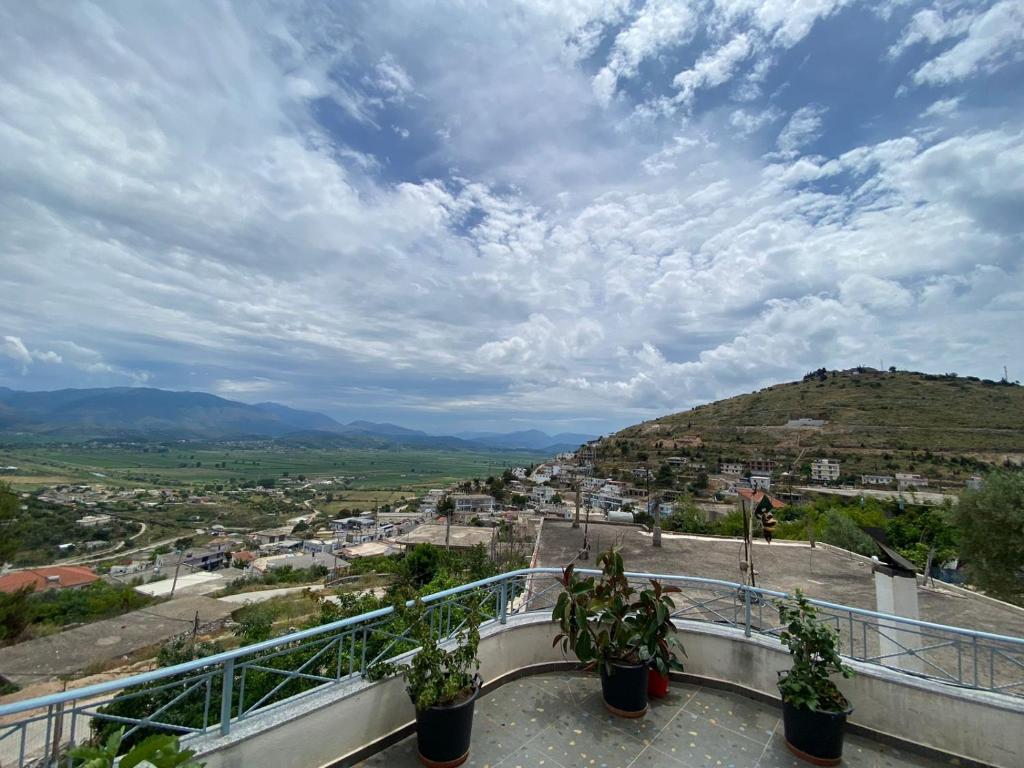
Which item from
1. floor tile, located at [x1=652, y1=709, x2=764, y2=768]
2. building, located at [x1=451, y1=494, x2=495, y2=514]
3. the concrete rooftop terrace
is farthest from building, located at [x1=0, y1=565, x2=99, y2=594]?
building, located at [x1=451, y1=494, x2=495, y2=514]

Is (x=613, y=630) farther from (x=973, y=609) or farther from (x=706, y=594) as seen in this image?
(x=973, y=609)

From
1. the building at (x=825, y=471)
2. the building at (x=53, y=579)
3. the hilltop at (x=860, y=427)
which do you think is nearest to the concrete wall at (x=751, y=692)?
the building at (x=53, y=579)

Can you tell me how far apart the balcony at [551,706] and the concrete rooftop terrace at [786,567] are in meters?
5.71

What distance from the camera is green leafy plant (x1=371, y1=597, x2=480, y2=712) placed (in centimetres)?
309

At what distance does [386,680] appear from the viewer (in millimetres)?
3324

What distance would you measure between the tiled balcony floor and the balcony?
13 mm

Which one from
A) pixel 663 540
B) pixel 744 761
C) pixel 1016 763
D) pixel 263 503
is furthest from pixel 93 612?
pixel 263 503

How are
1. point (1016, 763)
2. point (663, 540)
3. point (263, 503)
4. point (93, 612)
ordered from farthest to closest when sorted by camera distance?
1. point (263, 503)
2. point (93, 612)
3. point (663, 540)
4. point (1016, 763)

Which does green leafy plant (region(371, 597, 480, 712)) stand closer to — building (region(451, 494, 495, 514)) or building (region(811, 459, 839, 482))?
building (region(811, 459, 839, 482))

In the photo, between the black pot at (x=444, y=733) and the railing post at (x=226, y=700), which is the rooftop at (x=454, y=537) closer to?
the black pot at (x=444, y=733)

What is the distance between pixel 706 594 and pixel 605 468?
51.8m

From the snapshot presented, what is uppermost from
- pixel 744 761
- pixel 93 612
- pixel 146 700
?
pixel 744 761

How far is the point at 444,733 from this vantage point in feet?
9.96

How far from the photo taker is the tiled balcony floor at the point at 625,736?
128 inches
